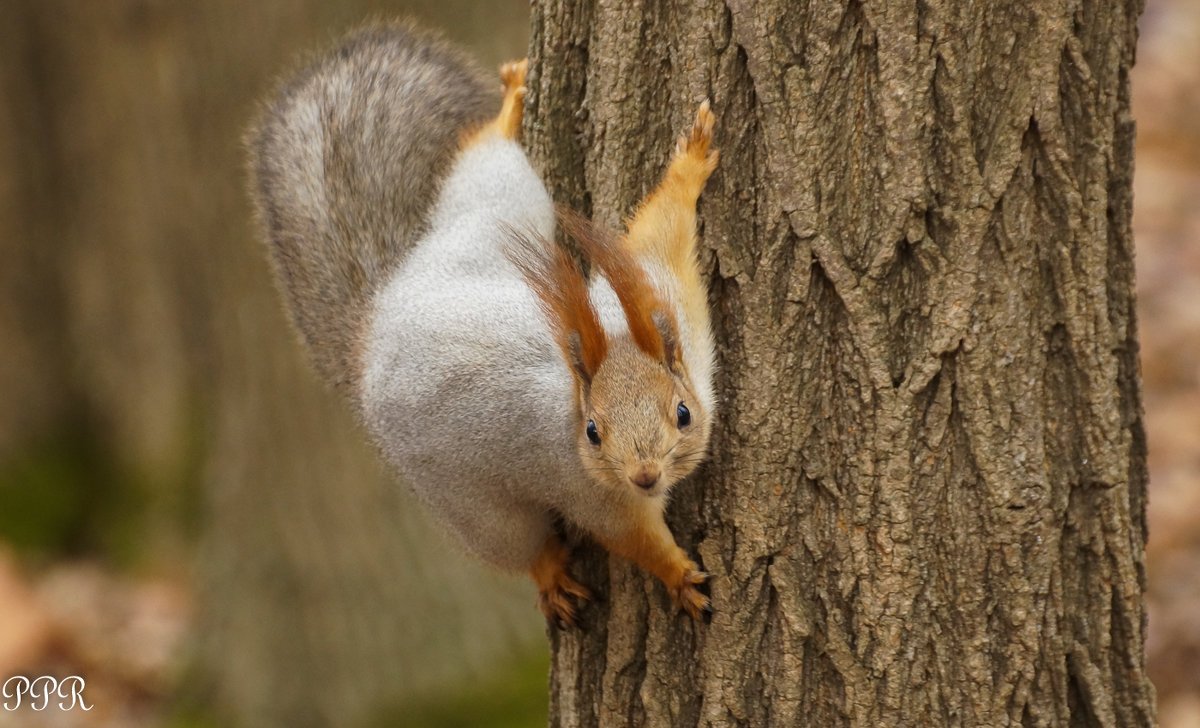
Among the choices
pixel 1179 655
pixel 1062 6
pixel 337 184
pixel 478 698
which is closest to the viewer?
pixel 1062 6

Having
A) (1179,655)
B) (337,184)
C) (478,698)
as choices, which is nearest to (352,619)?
(478,698)

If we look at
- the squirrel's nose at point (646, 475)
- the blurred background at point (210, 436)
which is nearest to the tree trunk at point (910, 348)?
the squirrel's nose at point (646, 475)

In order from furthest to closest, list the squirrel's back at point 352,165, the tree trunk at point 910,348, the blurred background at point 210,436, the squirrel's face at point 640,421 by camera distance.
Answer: the blurred background at point 210,436
the squirrel's back at point 352,165
the squirrel's face at point 640,421
the tree trunk at point 910,348

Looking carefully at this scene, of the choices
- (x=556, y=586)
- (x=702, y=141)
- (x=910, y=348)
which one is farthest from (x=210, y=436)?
(x=910, y=348)

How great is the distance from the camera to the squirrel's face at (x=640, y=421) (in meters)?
1.92

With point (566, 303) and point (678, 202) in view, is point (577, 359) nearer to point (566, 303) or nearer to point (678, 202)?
point (566, 303)

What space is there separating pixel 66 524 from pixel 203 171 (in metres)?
2.12

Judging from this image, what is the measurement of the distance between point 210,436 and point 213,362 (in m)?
0.34

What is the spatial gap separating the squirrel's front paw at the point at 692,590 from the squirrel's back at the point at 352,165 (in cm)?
85

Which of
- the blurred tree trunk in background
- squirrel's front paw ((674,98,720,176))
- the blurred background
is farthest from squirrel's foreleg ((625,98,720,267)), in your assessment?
the blurred tree trunk in background

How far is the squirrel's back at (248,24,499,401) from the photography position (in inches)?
96.8

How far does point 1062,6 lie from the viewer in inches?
70.3

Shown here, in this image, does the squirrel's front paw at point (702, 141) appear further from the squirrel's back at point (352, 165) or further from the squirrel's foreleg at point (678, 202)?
the squirrel's back at point (352, 165)

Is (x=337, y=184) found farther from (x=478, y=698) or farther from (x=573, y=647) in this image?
(x=478, y=698)
